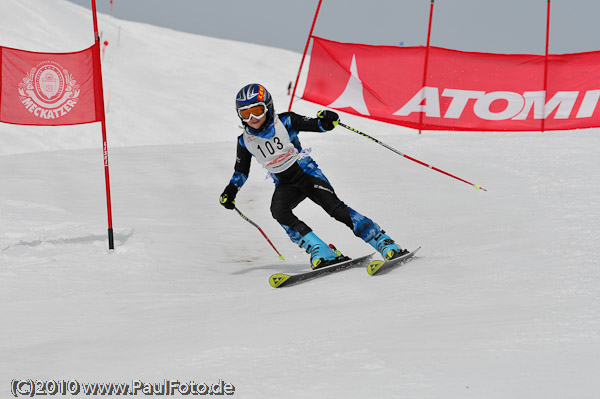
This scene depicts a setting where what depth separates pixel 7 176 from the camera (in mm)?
10109

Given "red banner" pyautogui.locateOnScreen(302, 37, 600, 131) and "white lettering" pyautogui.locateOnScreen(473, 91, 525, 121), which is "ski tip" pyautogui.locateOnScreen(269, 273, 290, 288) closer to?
"red banner" pyautogui.locateOnScreen(302, 37, 600, 131)

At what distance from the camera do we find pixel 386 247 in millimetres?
5223

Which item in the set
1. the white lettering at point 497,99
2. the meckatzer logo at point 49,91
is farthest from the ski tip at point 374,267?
the white lettering at point 497,99

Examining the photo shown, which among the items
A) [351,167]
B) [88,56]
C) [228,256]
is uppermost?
[88,56]

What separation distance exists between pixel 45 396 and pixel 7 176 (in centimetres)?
835

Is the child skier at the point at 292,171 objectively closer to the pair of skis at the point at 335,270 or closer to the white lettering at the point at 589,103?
the pair of skis at the point at 335,270

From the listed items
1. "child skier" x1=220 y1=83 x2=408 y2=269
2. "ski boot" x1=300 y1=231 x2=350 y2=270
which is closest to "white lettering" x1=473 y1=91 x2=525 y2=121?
"child skier" x1=220 y1=83 x2=408 y2=269

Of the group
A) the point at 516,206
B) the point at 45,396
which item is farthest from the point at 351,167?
the point at 45,396

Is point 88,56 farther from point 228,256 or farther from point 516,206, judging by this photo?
point 516,206

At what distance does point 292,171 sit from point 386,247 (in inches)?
41.3

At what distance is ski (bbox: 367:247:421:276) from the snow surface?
3.3 inches

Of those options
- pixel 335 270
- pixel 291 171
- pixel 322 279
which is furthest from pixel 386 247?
pixel 291 171

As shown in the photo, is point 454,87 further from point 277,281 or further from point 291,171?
point 277,281

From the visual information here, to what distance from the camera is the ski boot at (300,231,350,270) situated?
17.4 feet
